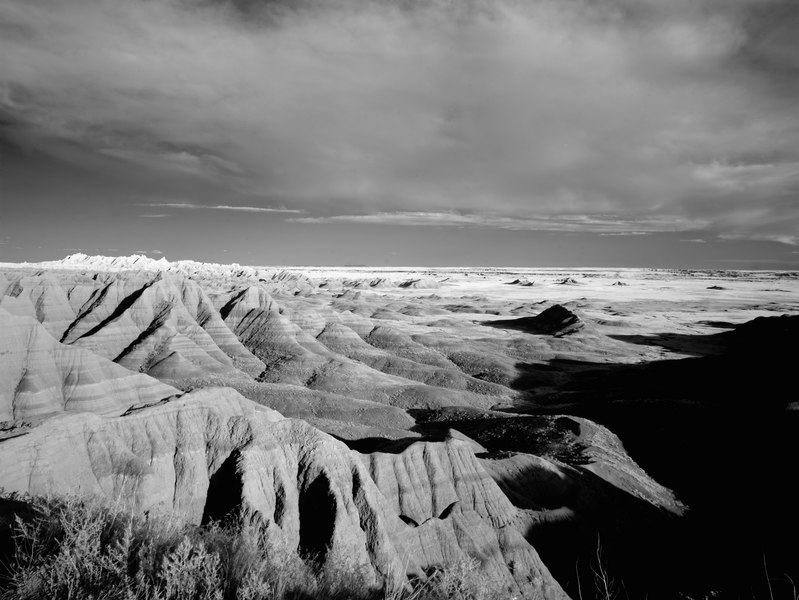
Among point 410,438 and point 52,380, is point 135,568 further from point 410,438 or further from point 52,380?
point 52,380

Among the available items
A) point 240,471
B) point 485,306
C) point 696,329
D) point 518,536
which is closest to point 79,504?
point 240,471

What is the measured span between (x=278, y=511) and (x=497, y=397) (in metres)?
32.1

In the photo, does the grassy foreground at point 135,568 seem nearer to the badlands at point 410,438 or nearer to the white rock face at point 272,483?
the badlands at point 410,438

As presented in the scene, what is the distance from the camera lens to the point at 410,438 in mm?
22641

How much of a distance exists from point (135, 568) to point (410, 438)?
56.3 feet

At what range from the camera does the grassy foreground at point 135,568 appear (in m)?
5.55

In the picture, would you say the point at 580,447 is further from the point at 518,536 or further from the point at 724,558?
the point at 518,536

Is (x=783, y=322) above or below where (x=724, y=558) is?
above

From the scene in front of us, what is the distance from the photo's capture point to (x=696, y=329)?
3243 inches

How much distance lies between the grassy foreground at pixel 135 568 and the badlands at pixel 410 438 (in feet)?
4.74

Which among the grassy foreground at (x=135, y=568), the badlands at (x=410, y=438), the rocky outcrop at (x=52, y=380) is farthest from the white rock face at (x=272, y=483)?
the rocky outcrop at (x=52, y=380)

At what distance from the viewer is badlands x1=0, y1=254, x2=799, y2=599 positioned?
1391 cm

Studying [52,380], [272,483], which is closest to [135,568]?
[272,483]

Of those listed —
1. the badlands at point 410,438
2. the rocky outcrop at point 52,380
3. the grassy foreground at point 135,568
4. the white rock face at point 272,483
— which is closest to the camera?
the grassy foreground at point 135,568
